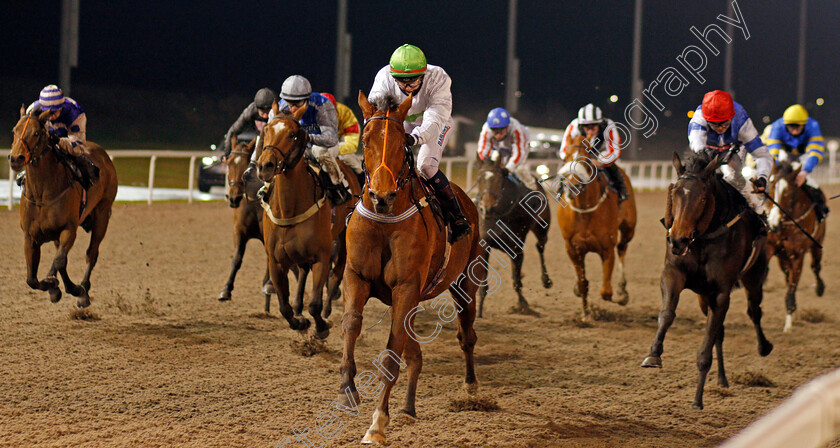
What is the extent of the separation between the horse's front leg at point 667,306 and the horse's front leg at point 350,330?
1894mm

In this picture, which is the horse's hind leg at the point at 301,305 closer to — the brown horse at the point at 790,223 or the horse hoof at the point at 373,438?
the horse hoof at the point at 373,438

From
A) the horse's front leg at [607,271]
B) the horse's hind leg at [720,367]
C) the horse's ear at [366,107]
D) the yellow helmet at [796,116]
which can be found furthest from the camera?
the yellow helmet at [796,116]

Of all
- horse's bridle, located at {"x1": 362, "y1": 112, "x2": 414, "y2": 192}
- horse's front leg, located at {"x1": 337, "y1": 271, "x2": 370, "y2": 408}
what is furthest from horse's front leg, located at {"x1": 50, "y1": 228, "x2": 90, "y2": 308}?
horse's bridle, located at {"x1": 362, "y1": 112, "x2": 414, "y2": 192}

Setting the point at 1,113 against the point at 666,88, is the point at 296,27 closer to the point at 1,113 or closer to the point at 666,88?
the point at 1,113

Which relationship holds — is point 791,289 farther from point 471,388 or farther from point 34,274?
point 34,274

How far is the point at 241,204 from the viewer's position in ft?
24.6

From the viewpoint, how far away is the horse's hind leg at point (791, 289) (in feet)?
26.0

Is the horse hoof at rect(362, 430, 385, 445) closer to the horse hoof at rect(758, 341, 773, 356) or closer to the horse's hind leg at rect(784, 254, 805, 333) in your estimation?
the horse hoof at rect(758, 341, 773, 356)

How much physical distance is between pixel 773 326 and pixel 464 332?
4.13 meters

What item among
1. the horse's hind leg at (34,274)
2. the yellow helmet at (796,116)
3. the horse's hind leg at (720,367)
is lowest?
the horse's hind leg at (720,367)

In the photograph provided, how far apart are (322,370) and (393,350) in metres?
1.84

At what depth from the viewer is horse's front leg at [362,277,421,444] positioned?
4.08 m

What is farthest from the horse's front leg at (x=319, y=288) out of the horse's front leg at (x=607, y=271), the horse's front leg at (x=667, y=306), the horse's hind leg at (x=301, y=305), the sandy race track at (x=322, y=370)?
the horse's front leg at (x=607, y=271)

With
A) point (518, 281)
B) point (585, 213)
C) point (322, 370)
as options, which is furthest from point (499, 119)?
point (322, 370)
